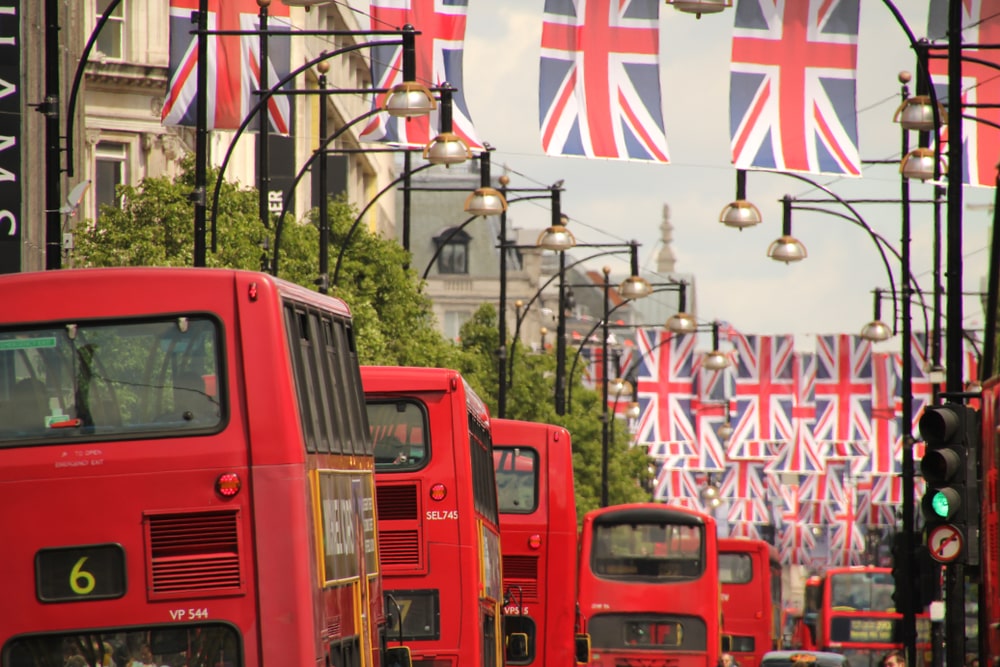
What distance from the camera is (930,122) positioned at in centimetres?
2484

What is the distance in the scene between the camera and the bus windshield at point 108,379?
1066 centimetres

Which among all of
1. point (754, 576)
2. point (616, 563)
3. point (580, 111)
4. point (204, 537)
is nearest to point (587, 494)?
point (754, 576)

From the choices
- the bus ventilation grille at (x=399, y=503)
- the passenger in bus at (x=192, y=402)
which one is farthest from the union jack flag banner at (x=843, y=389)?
the passenger in bus at (x=192, y=402)

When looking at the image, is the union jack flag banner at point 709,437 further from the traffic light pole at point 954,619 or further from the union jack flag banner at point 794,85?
the traffic light pole at point 954,619

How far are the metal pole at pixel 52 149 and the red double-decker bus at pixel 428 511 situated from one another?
388 centimetres

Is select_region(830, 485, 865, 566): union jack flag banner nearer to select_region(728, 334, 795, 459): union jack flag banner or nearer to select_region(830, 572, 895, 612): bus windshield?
select_region(728, 334, 795, 459): union jack flag banner

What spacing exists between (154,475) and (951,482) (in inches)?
366

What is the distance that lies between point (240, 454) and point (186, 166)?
2219 cm

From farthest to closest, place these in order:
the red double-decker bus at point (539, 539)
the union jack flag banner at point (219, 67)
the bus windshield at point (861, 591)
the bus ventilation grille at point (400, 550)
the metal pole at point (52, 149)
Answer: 1. the bus windshield at point (861, 591)
2. the union jack flag banner at point (219, 67)
3. the red double-decker bus at point (539, 539)
4. the metal pole at point (52, 149)
5. the bus ventilation grille at point (400, 550)

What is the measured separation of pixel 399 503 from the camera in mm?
16969

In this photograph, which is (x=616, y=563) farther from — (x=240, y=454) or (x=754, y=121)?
(x=240, y=454)

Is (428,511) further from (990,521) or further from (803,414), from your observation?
(803,414)

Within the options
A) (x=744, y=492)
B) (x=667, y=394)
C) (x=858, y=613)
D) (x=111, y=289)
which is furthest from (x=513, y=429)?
(x=744, y=492)

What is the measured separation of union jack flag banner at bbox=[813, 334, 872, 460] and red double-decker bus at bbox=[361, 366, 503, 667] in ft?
120
